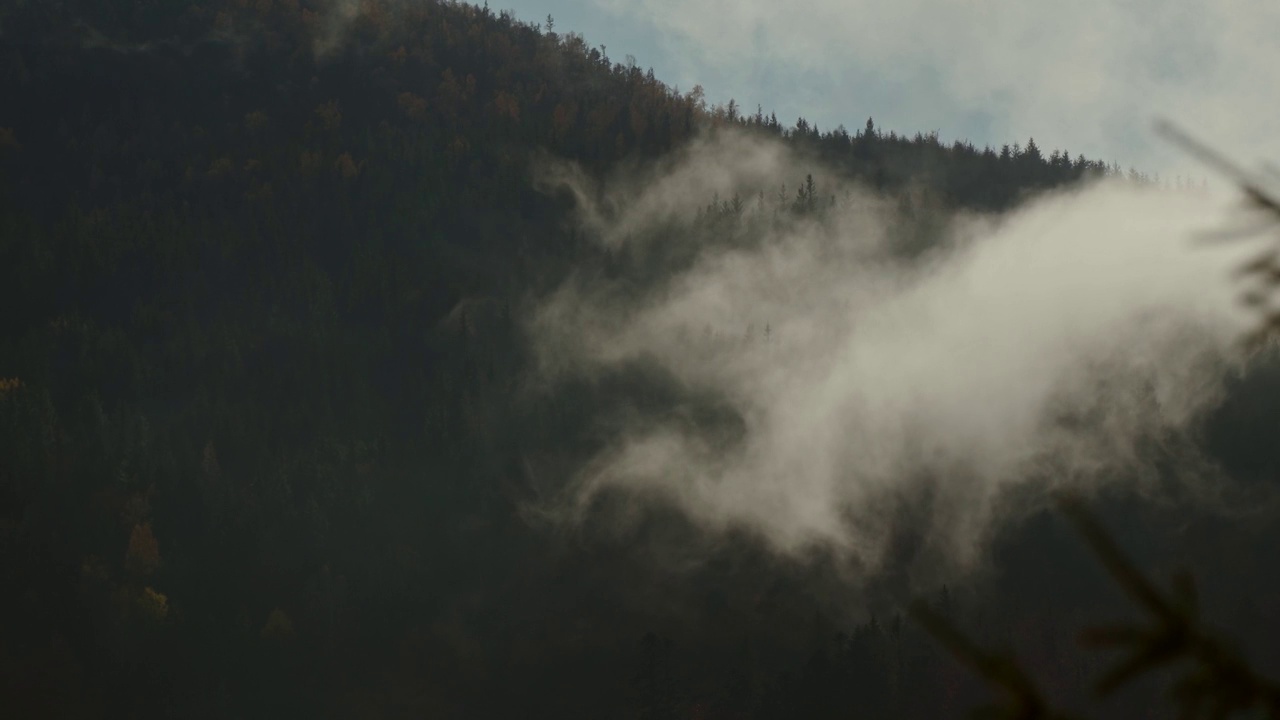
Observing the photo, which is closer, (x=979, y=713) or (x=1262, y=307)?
(x=979, y=713)

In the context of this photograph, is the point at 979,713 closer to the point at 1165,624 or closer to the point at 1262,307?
the point at 1165,624

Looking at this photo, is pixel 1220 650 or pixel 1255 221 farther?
pixel 1255 221

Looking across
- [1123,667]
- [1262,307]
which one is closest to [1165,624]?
[1123,667]

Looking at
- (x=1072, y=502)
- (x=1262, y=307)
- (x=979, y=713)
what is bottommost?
(x=979, y=713)

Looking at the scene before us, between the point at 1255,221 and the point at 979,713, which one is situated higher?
the point at 1255,221

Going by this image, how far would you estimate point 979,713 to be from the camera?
20.0 ft

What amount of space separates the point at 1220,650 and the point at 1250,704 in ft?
0.77

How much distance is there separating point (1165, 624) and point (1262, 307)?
1.66 metres

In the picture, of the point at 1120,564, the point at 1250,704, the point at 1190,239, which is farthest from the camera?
the point at 1190,239

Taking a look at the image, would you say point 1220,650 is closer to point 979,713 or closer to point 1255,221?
point 979,713

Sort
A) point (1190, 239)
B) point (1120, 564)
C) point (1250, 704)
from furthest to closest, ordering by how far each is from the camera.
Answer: point (1190, 239) < point (1250, 704) < point (1120, 564)

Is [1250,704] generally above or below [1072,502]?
below

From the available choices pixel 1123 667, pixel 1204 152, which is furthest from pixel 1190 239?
pixel 1123 667

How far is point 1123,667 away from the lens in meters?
5.88
